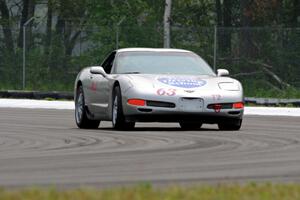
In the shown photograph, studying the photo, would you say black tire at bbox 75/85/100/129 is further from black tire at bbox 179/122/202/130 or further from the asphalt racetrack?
black tire at bbox 179/122/202/130

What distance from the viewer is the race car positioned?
Answer: 1947 centimetres

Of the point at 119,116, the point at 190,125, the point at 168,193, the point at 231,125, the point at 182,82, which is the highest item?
the point at 168,193

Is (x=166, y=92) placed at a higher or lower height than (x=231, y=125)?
higher

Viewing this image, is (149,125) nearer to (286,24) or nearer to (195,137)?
(195,137)

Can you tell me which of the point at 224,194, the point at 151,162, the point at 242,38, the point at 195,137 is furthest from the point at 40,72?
the point at 224,194

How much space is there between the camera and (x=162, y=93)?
19.5m

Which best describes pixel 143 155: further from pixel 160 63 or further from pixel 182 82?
pixel 160 63

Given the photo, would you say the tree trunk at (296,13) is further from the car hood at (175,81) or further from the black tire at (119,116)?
the black tire at (119,116)

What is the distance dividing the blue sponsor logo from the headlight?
304mm

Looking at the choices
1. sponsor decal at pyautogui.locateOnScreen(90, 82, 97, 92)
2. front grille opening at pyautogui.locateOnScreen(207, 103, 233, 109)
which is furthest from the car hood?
sponsor decal at pyautogui.locateOnScreen(90, 82, 97, 92)

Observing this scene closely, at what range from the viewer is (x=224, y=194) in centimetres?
977

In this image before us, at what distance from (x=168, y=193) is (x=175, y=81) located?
10.0 metres

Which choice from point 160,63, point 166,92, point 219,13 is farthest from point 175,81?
point 219,13

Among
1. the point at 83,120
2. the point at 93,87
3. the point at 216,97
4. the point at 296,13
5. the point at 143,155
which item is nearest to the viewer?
the point at 143,155
